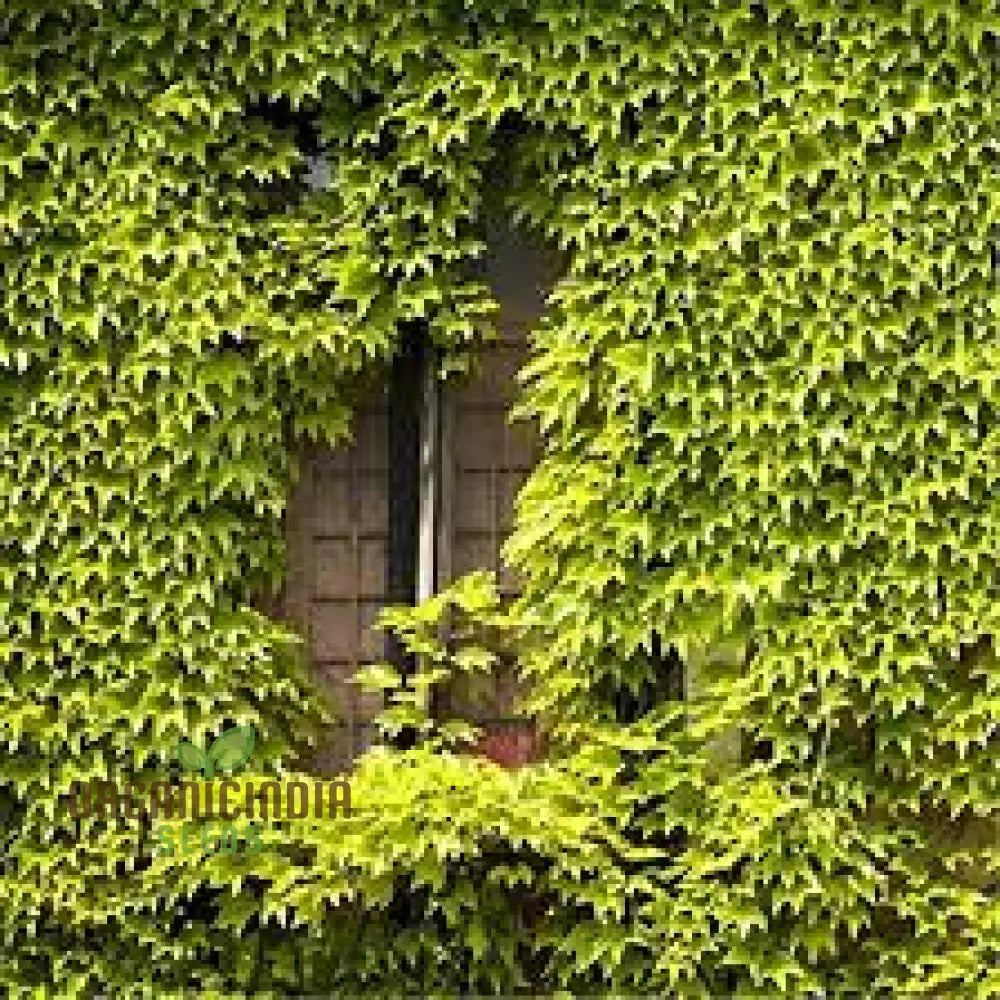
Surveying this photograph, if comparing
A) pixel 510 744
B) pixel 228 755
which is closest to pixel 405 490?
pixel 510 744

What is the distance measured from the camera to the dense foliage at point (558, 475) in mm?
6035

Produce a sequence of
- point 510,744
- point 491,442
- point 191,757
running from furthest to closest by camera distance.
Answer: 1. point 491,442
2. point 510,744
3. point 191,757

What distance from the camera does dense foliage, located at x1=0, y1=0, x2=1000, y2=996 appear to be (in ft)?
19.8

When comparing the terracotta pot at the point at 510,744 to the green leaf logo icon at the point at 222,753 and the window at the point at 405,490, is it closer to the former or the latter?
the window at the point at 405,490

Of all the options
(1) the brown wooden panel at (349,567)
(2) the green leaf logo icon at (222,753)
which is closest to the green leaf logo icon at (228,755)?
(2) the green leaf logo icon at (222,753)

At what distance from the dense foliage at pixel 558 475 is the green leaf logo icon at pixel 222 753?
4 cm

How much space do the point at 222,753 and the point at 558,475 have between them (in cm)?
113

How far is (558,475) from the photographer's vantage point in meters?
6.29

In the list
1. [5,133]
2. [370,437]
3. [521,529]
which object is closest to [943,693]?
[521,529]

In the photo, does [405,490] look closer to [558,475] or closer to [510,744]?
[558,475]

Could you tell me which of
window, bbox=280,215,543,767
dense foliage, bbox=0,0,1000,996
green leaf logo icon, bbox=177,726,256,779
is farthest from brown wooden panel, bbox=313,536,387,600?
green leaf logo icon, bbox=177,726,256,779

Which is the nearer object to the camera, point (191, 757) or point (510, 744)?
point (191, 757)

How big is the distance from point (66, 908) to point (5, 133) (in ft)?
6.72

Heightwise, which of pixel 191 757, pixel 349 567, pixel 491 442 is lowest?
pixel 191 757
